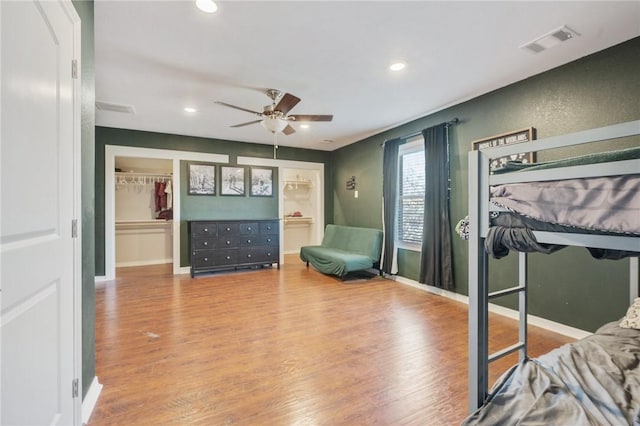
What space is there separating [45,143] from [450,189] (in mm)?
3801

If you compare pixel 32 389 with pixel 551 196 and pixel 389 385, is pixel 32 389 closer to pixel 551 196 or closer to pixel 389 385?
pixel 389 385

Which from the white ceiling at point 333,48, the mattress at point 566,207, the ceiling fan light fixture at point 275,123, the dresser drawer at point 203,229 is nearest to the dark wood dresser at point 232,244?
the dresser drawer at point 203,229

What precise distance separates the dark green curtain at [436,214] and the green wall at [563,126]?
0.09 metres

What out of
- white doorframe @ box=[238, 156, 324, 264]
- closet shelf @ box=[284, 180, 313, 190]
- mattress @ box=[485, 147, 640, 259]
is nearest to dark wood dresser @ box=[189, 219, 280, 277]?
white doorframe @ box=[238, 156, 324, 264]

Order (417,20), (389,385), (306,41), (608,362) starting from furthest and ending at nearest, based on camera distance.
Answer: (306,41) → (417,20) → (389,385) → (608,362)

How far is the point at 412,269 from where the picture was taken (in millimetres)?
4375

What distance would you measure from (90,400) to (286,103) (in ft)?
9.09

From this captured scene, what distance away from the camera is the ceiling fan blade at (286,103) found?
2.85m

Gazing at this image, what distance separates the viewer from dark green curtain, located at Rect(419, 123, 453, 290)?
372 cm

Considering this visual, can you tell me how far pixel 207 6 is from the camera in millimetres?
1897

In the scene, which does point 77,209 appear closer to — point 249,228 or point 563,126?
point 563,126

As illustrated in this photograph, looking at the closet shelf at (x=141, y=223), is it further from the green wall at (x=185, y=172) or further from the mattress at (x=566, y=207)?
the mattress at (x=566, y=207)

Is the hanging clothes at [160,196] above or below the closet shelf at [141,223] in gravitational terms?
above

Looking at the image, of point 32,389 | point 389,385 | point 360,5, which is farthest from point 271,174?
point 32,389
